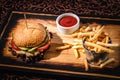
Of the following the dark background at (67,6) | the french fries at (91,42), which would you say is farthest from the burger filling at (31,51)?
the dark background at (67,6)

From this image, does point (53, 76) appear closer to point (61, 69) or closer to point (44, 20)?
point (61, 69)

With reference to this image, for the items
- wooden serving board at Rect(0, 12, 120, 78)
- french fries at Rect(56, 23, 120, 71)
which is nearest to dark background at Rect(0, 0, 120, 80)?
wooden serving board at Rect(0, 12, 120, 78)

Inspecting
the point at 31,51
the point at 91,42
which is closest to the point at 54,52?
the point at 31,51

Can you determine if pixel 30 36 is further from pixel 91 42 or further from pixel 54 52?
pixel 91 42

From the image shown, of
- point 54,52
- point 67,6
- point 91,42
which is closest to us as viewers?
point 91,42

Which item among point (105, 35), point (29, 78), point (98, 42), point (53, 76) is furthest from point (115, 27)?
point (29, 78)

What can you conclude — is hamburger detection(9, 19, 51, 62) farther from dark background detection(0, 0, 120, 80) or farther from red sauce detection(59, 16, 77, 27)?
dark background detection(0, 0, 120, 80)
